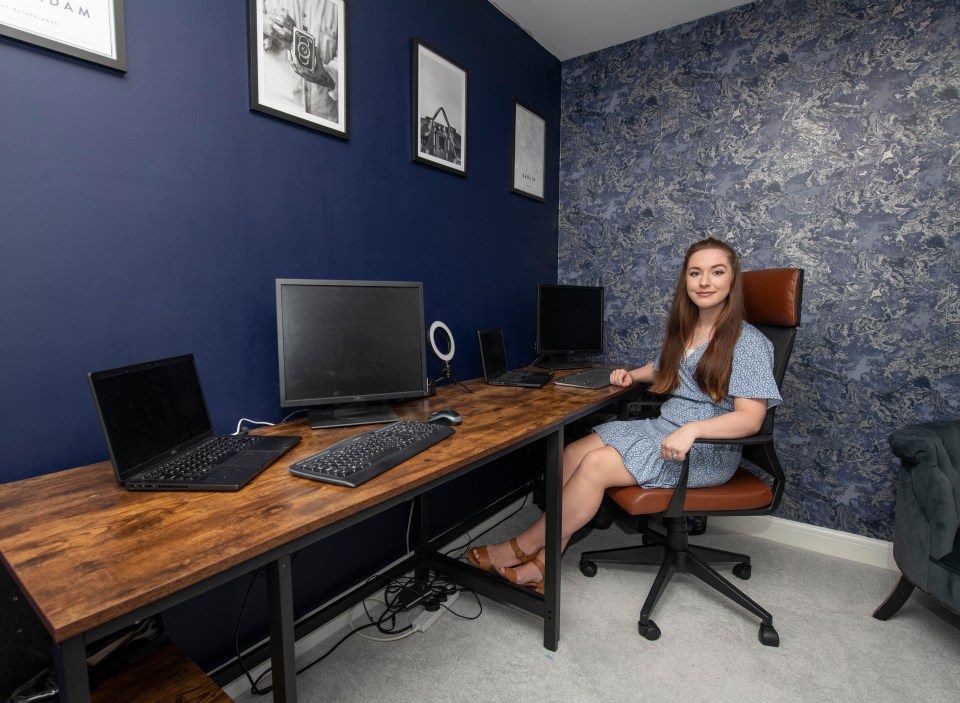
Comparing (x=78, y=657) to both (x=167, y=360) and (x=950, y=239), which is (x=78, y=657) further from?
(x=950, y=239)

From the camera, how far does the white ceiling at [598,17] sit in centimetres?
263

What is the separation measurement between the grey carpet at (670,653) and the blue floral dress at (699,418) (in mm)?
553

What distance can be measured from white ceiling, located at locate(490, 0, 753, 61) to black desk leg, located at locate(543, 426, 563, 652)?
2.28 metres

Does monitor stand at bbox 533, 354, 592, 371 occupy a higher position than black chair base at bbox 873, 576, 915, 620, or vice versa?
monitor stand at bbox 533, 354, 592, 371

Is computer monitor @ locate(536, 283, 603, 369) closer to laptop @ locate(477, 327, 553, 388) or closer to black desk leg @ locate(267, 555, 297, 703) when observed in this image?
laptop @ locate(477, 327, 553, 388)

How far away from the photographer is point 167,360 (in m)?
1.27

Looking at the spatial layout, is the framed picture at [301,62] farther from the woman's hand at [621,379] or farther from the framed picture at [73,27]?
the woman's hand at [621,379]

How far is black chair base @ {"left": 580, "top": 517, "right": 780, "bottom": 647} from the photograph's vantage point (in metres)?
1.84

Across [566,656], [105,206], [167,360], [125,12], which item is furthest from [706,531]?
[125,12]

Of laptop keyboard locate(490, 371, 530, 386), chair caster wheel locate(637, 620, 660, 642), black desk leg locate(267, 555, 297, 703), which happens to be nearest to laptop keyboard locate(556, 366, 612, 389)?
laptop keyboard locate(490, 371, 530, 386)

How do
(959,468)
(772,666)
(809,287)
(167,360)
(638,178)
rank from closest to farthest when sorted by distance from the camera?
(167,360) → (772,666) → (959,468) → (809,287) → (638,178)

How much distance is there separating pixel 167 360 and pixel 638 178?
105 inches

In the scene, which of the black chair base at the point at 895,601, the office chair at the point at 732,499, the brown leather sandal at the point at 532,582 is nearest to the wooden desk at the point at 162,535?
the office chair at the point at 732,499

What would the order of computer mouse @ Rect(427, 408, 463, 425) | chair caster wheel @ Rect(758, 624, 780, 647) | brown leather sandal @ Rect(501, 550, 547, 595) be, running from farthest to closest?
brown leather sandal @ Rect(501, 550, 547, 595)
chair caster wheel @ Rect(758, 624, 780, 647)
computer mouse @ Rect(427, 408, 463, 425)
